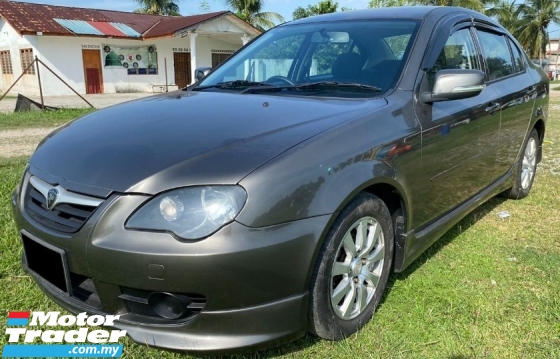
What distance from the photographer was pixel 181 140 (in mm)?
1996

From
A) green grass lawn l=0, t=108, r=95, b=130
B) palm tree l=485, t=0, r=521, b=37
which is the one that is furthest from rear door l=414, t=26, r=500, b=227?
palm tree l=485, t=0, r=521, b=37

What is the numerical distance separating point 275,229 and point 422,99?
1.31 metres

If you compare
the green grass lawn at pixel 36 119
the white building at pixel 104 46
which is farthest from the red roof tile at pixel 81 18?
the green grass lawn at pixel 36 119

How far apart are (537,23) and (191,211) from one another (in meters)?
59.6

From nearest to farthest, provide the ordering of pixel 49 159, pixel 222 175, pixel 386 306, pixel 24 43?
pixel 222 175 < pixel 49 159 < pixel 386 306 < pixel 24 43

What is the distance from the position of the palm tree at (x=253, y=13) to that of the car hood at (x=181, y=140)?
32530mm

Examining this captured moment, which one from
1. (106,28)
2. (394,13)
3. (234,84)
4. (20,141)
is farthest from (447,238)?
(106,28)

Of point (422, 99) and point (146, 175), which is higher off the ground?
point (422, 99)

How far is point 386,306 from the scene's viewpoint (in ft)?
8.31

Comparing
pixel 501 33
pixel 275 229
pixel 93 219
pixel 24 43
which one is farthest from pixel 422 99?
pixel 24 43

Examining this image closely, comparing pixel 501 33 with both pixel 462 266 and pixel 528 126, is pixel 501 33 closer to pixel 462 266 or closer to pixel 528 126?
pixel 528 126

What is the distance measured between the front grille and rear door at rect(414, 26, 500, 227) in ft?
5.43

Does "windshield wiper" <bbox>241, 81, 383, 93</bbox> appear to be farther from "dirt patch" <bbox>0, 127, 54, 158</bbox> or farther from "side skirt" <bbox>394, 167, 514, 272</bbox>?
"dirt patch" <bbox>0, 127, 54, 158</bbox>
